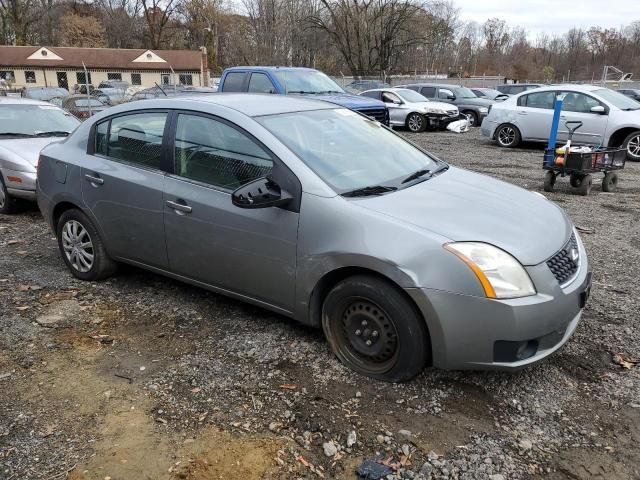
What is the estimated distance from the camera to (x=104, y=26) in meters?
78.6

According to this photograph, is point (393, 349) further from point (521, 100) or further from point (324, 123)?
point (521, 100)

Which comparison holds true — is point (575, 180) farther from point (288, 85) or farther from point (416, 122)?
point (416, 122)

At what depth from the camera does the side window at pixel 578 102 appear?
11789mm

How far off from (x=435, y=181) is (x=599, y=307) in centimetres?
178

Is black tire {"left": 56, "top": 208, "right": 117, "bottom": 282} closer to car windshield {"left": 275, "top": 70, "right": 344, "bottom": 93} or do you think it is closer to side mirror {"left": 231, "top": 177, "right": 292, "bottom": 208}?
side mirror {"left": 231, "top": 177, "right": 292, "bottom": 208}

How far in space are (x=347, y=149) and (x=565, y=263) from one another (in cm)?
164

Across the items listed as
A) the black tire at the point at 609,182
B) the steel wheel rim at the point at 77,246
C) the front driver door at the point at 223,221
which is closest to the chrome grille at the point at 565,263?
the front driver door at the point at 223,221

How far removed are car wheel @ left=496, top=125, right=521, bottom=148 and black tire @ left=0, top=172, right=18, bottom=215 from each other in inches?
448

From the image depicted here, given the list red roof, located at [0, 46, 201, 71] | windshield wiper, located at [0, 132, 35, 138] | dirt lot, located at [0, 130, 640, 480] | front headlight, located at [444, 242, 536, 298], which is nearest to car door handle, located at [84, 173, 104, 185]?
dirt lot, located at [0, 130, 640, 480]

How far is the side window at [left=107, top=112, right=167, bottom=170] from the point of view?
13.3 ft

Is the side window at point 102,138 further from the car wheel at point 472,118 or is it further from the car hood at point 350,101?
the car wheel at point 472,118

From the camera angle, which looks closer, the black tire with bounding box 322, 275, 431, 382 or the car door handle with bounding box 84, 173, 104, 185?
the black tire with bounding box 322, 275, 431, 382

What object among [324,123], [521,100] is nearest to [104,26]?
[521,100]

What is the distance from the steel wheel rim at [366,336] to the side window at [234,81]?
8908 mm
